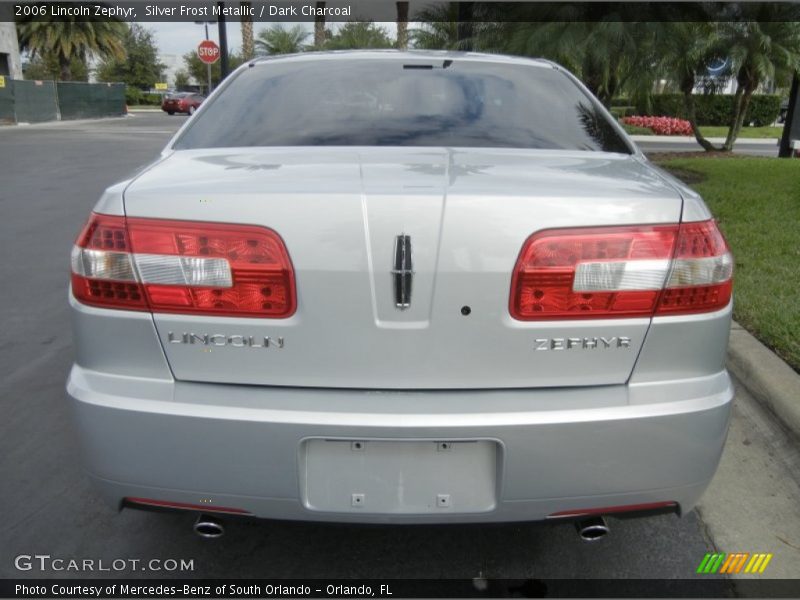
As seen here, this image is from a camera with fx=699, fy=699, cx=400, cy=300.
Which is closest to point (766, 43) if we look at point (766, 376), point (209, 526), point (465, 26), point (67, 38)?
point (465, 26)

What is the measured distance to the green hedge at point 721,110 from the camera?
1135 inches

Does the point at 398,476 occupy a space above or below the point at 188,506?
above

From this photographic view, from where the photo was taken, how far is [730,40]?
45.2 feet

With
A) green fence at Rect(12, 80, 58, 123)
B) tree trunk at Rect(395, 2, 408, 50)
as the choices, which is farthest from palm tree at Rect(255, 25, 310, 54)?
tree trunk at Rect(395, 2, 408, 50)

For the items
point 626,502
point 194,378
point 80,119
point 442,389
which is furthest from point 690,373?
point 80,119

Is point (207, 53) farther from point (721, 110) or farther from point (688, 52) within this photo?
point (721, 110)

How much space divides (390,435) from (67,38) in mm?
46250

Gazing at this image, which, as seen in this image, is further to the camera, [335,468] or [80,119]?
[80,119]

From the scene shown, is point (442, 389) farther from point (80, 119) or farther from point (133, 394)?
point (80, 119)

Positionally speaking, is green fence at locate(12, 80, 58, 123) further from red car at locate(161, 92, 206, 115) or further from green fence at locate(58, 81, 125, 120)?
A: red car at locate(161, 92, 206, 115)

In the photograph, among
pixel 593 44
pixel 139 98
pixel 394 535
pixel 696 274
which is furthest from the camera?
pixel 139 98

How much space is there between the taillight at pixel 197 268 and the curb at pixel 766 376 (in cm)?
241

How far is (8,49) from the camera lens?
34.6 meters

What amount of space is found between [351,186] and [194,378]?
0.63 metres
